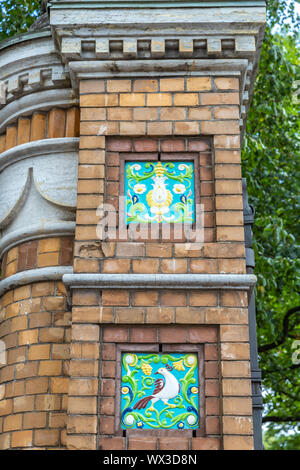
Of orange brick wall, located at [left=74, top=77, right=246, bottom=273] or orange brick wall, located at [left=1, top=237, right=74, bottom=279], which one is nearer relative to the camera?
orange brick wall, located at [left=74, top=77, right=246, bottom=273]

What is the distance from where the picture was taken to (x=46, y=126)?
6426mm

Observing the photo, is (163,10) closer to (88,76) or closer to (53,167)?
(88,76)

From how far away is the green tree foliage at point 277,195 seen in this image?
10.9 m

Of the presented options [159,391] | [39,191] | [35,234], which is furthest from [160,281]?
[39,191]

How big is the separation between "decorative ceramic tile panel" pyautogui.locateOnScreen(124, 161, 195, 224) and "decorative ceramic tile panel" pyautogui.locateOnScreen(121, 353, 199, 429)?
1.17 metres

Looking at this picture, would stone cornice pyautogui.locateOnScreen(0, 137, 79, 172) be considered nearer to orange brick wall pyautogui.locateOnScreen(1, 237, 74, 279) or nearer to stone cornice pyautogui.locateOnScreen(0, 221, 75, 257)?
stone cornice pyautogui.locateOnScreen(0, 221, 75, 257)

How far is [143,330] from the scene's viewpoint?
516 cm

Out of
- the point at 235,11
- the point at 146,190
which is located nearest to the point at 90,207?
the point at 146,190

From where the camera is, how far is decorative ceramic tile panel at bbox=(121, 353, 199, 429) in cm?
494

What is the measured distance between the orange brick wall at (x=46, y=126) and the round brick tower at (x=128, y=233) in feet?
0.05

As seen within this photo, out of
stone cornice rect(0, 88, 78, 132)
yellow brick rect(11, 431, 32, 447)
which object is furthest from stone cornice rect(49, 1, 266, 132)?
yellow brick rect(11, 431, 32, 447)

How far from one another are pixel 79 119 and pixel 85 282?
74.2 inches

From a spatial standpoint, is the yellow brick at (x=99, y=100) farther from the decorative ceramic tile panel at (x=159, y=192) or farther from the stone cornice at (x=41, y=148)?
the decorative ceramic tile panel at (x=159, y=192)

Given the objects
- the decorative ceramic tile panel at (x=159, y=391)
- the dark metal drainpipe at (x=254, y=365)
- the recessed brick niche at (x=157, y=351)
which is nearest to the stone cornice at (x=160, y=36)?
the dark metal drainpipe at (x=254, y=365)
